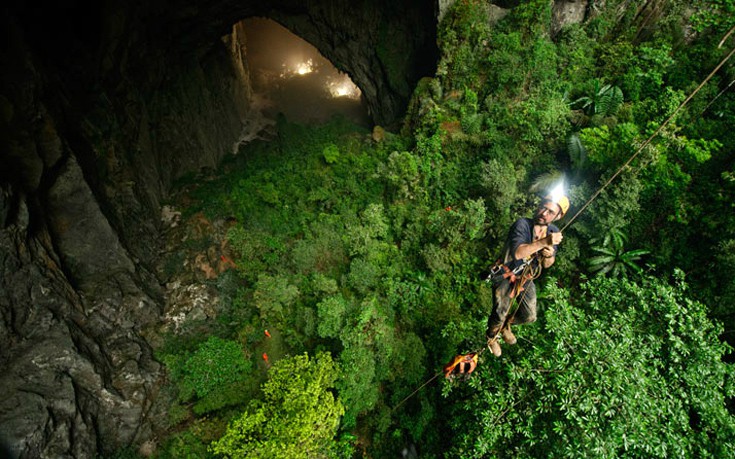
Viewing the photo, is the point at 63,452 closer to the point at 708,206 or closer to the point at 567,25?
the point at 708,206

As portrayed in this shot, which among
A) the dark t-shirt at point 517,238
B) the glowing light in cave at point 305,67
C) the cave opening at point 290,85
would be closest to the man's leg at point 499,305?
the dark t-shirt at point 517,238

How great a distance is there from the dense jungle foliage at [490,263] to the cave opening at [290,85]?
221 inches

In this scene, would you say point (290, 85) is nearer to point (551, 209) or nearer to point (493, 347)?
point (493, 347)

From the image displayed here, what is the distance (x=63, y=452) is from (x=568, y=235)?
1347 cm

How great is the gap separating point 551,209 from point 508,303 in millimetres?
1544

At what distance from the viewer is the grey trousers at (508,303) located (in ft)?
15.1

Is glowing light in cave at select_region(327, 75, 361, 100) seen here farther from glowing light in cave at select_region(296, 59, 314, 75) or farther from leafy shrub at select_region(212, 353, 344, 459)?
leafy shrub at select_region(212, 353, 344, 459)

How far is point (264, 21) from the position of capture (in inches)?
990

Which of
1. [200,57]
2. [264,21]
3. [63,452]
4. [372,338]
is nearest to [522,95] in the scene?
Answer: [372,338]

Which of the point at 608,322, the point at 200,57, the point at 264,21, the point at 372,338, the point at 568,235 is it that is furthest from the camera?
the point at 264,21

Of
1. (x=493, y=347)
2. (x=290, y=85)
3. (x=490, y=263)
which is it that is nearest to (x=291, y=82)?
(x=290, y=85)

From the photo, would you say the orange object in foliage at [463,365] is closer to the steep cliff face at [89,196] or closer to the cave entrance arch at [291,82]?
the steep cliff face at [89,196]

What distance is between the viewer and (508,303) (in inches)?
183

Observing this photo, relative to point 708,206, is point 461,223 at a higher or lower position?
lower
